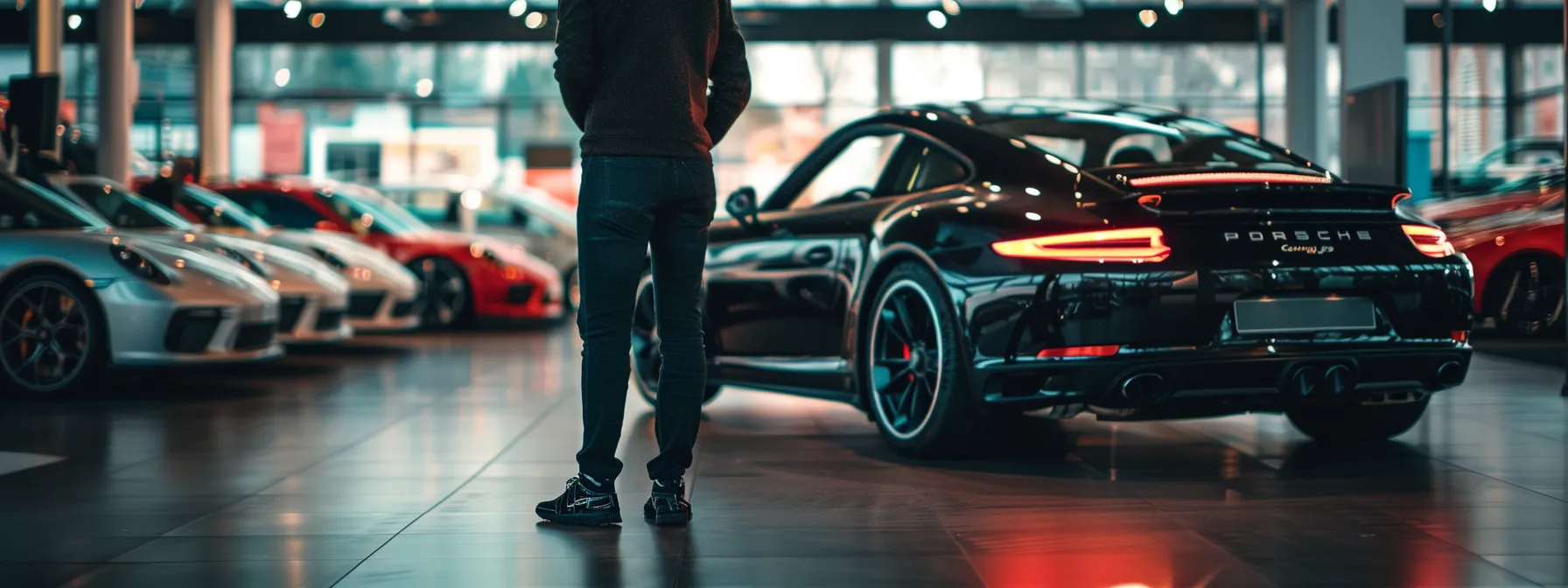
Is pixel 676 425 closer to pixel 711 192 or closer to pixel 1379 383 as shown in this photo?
pixel 711 192

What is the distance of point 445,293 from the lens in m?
14.9

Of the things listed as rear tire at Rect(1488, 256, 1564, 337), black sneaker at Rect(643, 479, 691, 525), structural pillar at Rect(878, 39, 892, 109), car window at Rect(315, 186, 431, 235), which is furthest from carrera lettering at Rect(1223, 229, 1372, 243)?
structural pillar at Rect(878, 39, 892, 109)

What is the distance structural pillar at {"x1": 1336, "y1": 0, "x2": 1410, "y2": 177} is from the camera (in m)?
12.7

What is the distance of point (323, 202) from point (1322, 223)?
36.9 ft

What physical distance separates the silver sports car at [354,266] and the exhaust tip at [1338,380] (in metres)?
8.64

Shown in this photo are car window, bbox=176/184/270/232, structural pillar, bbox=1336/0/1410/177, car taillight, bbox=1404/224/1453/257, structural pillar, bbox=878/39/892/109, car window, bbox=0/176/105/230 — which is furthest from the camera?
structural pillar, bbox=878/39/892/109

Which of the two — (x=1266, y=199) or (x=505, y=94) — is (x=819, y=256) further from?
(x=505, y=94)

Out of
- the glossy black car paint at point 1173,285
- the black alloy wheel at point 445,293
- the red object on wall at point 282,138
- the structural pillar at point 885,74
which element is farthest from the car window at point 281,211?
the red object on wall at point 282,138

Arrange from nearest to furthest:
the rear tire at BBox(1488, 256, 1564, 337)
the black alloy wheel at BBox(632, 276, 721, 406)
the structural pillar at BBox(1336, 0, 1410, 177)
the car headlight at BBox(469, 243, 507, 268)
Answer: the black alloy wheel at BBox(632, 276, 721, 406), the rear tire at BBox(1488, 256, 1564, 337), the structural pillar at BBox(1336, 0, 1410, 177), the car headlight at BBox(469, 243, 507, 268)

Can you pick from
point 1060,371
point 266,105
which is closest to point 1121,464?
point 1060,371

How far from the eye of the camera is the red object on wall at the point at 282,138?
29.0 meters

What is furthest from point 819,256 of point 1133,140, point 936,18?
point 936,18

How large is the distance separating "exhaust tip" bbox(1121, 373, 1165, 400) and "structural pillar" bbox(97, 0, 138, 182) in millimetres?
13735

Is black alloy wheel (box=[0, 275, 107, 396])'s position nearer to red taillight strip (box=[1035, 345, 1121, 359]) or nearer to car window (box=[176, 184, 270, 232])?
car window (box=[176, 184, 270, 232])
